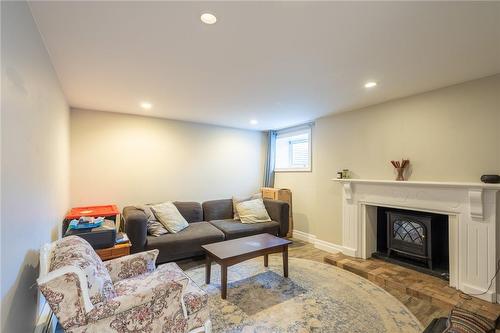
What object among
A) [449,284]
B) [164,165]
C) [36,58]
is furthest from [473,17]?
[164,165]

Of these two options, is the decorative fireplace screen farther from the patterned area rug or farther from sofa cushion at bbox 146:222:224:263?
sofa cushion at bbox 146:222:224:263

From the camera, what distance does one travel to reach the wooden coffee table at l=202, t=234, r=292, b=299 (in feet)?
7.91

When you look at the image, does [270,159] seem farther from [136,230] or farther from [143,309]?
[143,309]

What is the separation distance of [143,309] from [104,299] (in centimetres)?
25

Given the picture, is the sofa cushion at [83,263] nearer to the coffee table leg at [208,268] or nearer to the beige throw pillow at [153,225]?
the coffee table leg at [208,268]

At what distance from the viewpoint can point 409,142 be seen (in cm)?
305

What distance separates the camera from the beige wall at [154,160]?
11.8 ft

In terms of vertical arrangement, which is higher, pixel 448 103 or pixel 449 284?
pixel 448 103

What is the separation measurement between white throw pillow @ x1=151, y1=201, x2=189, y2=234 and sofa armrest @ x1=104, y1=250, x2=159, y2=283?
50.4 inches

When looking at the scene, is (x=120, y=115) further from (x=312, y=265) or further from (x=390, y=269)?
(x=390, y=269)

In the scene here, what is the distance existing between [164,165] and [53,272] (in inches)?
119

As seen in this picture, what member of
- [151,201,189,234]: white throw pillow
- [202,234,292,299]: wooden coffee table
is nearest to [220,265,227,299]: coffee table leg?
[202,234,292,299]: wooden coffee table

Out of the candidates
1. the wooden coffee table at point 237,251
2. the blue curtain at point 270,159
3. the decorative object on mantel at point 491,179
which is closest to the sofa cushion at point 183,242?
the wooden coffee table at point 237,251

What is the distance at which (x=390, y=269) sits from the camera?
3027 mm
